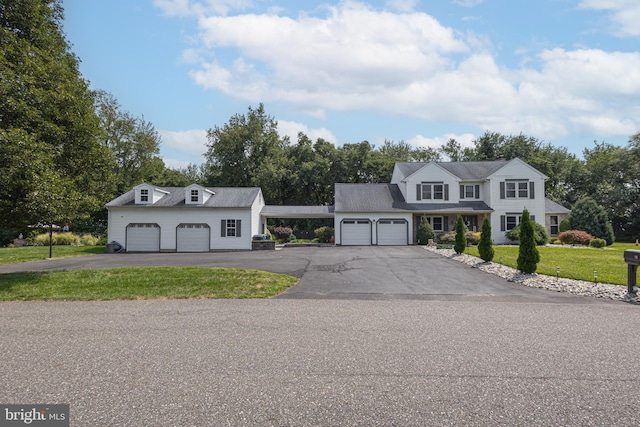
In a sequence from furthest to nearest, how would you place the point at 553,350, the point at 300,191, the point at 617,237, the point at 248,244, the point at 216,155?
the point at 216,155 → the point at 300,191 → the point at 617,237 → the point at 248,244 → the point at 553,350

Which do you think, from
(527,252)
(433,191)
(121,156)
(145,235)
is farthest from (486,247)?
(121,156)

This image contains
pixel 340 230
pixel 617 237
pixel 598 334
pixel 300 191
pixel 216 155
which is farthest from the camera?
pixel 216 155

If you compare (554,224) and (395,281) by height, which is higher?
(554,224)

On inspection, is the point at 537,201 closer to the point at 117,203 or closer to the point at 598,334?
the point at 598,334

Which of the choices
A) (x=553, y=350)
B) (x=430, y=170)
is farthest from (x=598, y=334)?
(x=430, y=170)

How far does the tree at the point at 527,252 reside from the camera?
523 inches

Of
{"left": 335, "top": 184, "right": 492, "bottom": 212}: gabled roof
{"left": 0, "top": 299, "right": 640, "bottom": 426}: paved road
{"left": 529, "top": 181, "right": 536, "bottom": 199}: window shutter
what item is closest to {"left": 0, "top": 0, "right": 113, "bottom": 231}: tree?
{"left": 0, "top": 299, "right": 640, "bottom": 426}: paved road

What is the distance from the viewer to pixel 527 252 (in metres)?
13.4

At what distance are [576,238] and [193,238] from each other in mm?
27181

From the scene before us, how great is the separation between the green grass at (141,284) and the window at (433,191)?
825 inches

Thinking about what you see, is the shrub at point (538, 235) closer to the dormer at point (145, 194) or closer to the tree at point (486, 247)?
the tree at point (486, 247)

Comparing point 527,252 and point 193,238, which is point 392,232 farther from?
point 527,252

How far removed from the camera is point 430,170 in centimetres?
3170

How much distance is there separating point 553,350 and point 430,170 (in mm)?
27354
